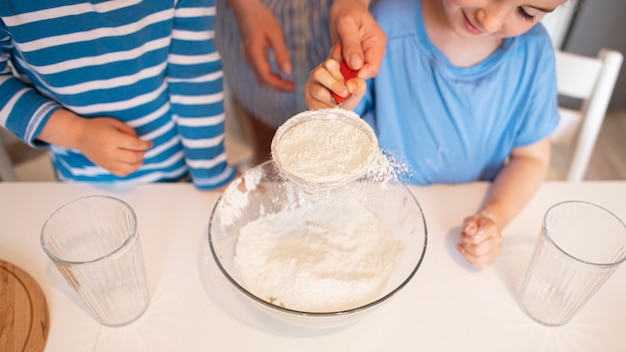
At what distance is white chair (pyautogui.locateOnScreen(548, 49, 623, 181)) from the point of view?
1.07 meters

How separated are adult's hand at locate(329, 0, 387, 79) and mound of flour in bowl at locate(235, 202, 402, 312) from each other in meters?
0.23

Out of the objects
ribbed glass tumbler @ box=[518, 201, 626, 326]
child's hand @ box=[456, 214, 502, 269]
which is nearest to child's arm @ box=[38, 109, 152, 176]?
child's hand @ box=[456, 214, 502, 269]

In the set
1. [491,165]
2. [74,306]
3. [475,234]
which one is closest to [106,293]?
[74,306]

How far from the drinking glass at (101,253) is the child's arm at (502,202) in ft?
1.59

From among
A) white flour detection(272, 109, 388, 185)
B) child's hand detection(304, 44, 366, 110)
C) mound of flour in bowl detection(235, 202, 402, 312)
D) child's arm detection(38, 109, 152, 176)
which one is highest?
child's hand detection(304, 44, 366, 110)

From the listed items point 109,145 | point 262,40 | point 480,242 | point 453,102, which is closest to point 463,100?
point 453,102

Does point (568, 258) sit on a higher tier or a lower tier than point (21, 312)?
higher

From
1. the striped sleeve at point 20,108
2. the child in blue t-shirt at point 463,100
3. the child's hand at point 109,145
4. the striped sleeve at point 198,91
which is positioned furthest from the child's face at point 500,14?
the striped sleeve at point 20,108

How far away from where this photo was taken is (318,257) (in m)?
0.74

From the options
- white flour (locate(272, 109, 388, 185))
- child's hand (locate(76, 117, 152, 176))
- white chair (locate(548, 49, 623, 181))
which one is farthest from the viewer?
white chair (locate(548, 49, 623, 181))

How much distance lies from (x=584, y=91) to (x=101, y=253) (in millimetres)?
1035

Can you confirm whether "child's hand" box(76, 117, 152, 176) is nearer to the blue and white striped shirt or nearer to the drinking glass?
the blue and white striped shirt

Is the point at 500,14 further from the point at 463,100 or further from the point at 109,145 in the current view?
the point at 109,145

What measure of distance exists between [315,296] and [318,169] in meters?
0.18
